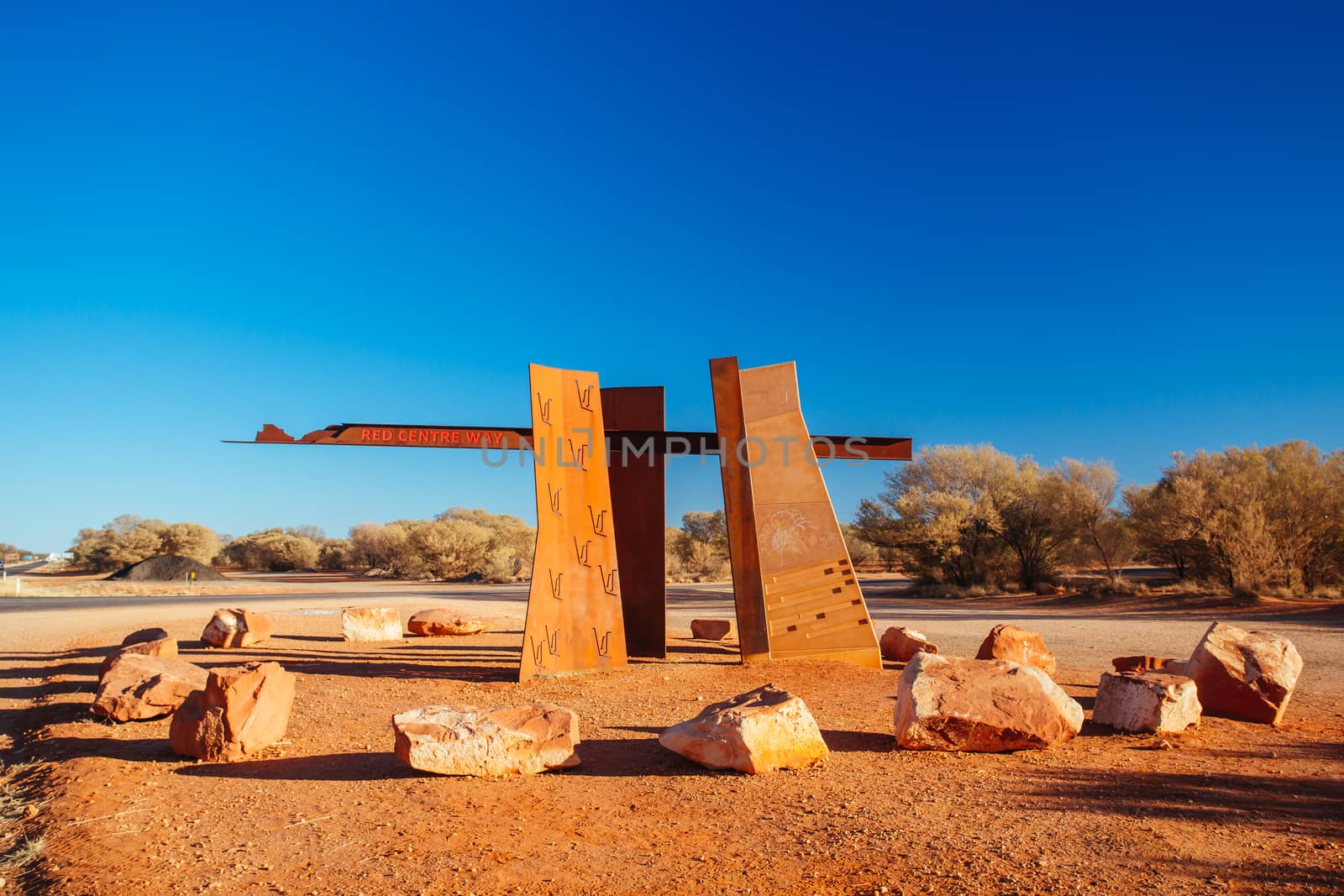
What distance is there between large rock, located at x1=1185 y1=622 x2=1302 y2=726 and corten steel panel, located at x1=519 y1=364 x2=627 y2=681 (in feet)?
19.5

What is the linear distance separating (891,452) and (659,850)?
8.42 m

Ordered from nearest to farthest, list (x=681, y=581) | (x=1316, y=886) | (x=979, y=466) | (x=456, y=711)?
1. (x=1316, y=886)
2. (x=456, y=711)
3. (x=979, y=466)
4. (x=681, y=581)

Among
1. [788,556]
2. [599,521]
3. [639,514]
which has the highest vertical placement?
[639,514]

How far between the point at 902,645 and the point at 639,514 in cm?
383

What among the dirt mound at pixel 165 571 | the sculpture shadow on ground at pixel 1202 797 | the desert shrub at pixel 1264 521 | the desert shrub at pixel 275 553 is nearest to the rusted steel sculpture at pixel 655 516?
the sculpture shadow on ground at pixel 1202 797

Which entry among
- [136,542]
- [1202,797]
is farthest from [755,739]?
[136,542]

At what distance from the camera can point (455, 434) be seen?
34.6 ft

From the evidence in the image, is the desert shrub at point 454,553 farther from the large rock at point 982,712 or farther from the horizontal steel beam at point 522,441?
the large rock at point 982,712

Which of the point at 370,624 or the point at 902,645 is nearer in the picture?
the point at 902,645

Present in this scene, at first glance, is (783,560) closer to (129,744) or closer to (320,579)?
(129,744)

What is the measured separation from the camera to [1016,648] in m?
9.21

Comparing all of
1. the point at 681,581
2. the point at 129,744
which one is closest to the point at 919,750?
the point at 129,744

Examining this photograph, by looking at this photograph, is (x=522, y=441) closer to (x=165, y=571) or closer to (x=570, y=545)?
(x=570, y=545)

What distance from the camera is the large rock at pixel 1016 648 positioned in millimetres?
9125
